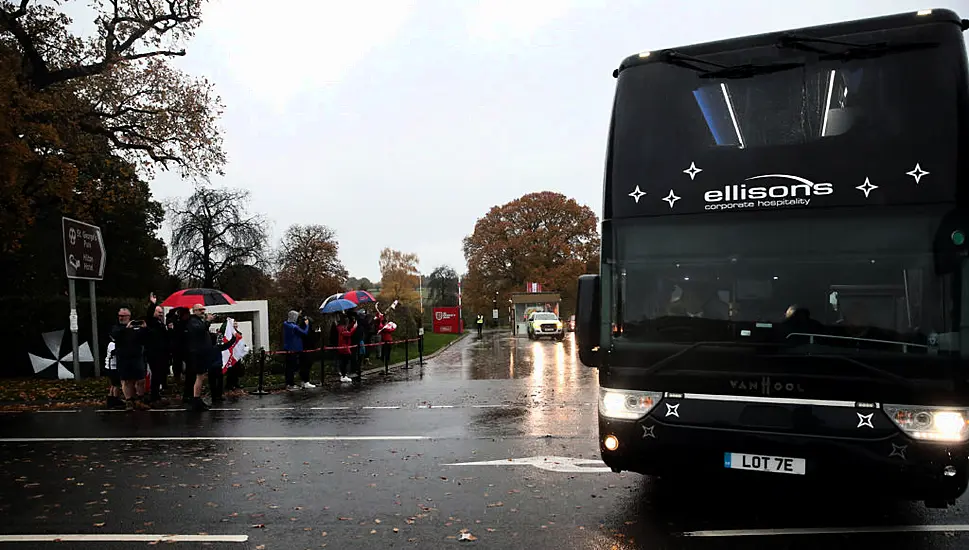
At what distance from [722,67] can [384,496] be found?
4690 mm

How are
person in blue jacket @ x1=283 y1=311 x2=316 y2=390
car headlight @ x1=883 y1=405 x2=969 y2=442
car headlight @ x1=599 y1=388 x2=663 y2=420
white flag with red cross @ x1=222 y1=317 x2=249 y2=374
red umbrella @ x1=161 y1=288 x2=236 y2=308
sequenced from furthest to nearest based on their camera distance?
red umbrella @ x1=161 y1=288 x2=236 y2=308
person in blue jacket @ x1=283 y1=311 x2=316 y2=390
white flag with red cross @ x1=222 y1=317 x2=249 y2=374
car headlight @ x1=599 y1=388 x2=663 y2=420
car headlight @ x1=883 y1=405 x2=969 y2=442

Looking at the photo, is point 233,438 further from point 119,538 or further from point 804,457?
point 804,457

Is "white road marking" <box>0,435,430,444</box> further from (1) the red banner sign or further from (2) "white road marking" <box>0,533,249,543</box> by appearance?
(1) the red banner sign

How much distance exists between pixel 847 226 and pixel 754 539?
7.70 ft

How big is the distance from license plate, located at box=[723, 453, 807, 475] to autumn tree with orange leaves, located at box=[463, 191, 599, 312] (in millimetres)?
53813

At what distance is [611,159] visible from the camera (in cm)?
557

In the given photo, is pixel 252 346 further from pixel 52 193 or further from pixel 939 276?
pixel 939 276

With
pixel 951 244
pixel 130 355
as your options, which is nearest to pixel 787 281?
pixel 951 244

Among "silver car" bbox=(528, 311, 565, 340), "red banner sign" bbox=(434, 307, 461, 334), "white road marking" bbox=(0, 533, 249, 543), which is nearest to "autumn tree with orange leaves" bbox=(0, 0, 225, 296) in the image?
"white road marking" bbox=(0, 533, 249, 543)

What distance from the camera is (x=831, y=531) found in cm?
514

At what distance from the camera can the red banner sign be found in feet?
173

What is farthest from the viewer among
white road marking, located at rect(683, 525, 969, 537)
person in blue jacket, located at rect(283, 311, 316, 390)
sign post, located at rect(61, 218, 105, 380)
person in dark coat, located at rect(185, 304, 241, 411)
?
sign post, located at rect(61, 218, 105, 380)

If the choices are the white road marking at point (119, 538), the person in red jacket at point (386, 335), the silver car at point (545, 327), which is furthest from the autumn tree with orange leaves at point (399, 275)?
the white road marking at point (119, 538)

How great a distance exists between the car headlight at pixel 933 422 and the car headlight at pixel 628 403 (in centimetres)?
161
